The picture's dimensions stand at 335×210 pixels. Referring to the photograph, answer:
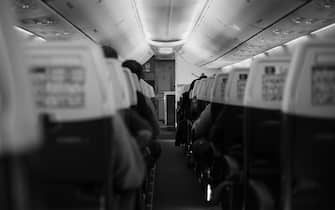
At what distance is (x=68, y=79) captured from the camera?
2.52 meters

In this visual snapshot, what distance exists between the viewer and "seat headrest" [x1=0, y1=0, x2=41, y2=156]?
45.6 inches

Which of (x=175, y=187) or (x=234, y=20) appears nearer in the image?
(x=175, y=187)

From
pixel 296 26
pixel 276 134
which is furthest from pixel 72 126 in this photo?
pixel 296 26

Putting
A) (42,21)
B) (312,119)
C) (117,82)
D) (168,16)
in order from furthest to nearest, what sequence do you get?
1. (168,16)
2. (42,21)
3. (117,82)
4. (312,119)

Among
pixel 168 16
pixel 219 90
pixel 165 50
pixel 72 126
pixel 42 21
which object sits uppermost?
pixel 168 16

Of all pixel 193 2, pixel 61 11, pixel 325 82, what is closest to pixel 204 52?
pixel 193 2

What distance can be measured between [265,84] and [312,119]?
47.2 inches

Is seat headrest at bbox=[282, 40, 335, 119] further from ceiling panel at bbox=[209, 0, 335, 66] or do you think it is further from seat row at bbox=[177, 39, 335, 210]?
ceiling panel at bbox=[209, 0, 335, 66]

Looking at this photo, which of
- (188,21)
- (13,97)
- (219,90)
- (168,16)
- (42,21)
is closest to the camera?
(13,97)

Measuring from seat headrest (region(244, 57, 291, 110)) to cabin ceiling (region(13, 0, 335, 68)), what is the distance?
4003 millimetres

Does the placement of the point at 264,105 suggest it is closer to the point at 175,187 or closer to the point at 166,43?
the point at 175,187

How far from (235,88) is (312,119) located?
8.35 ft

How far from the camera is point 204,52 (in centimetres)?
1928

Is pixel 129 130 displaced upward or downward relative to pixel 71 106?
downward
